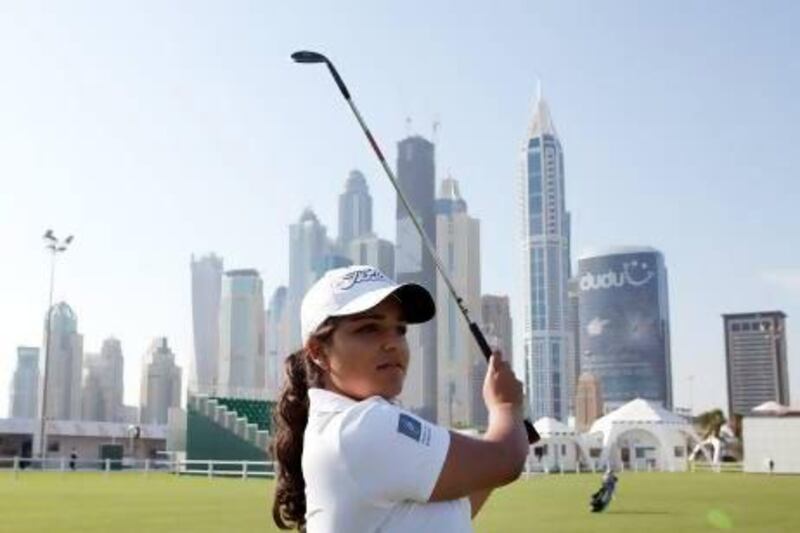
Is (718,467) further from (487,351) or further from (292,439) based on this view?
(292,439)

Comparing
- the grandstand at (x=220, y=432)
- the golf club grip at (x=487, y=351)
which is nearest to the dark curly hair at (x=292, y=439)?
the golf club grip at (x=487, y=351)

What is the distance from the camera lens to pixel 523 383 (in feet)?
10.7

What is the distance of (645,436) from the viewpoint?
88938 millimetres

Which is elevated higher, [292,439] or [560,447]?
[292,439]

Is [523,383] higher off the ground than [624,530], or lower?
higher

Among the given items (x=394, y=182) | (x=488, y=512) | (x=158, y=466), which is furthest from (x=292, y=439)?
(x=158, y=466)

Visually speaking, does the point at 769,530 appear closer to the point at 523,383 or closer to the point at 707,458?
the point at 523,383

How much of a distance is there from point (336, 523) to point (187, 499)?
25.2 meters

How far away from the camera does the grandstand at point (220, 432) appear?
193 ft

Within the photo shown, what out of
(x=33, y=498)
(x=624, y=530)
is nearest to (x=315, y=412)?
(x=624, y=530)

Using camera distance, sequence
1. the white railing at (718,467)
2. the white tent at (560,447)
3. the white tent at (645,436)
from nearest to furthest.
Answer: the white railing at (718,467)
the white tent at (560,447)
the white tent at (645,436)

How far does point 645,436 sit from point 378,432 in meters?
89.6

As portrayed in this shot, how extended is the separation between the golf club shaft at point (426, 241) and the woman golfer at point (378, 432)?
0.84 ft

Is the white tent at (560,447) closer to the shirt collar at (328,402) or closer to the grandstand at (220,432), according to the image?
the grandstand at (220,432)
